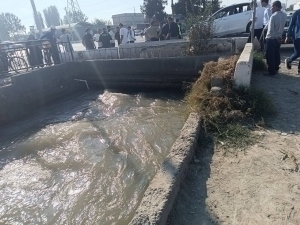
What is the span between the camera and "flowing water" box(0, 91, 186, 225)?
11.2 feet

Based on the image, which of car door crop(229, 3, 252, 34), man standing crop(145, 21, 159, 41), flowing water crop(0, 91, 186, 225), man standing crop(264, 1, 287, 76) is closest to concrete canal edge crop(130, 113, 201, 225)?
flowing water crop(0, 91, 186, 225)

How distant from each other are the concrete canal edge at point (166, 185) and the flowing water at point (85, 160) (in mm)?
800

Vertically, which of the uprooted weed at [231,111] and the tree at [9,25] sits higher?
the tree at [9,25]

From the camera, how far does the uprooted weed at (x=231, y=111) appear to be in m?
3.58

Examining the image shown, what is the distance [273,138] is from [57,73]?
27.7 ft

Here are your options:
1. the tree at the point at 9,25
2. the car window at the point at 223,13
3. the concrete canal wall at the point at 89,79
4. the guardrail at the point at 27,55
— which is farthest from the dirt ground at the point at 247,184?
the tree at the point at 9,25

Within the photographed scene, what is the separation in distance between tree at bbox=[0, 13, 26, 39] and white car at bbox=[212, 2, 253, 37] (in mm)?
78378

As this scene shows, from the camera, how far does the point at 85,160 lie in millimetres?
4633

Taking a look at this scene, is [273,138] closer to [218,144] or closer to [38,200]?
[218,144]

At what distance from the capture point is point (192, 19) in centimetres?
838

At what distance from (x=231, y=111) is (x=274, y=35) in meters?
2.93

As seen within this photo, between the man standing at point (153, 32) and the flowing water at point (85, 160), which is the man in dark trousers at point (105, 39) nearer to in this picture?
the man standing at point (153, 32)

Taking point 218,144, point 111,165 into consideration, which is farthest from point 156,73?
point 218,144

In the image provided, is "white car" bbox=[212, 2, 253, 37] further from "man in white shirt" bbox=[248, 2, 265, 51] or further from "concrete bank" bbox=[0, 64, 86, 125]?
"concrete bank" bbox=[0, 64, 86, 125]
